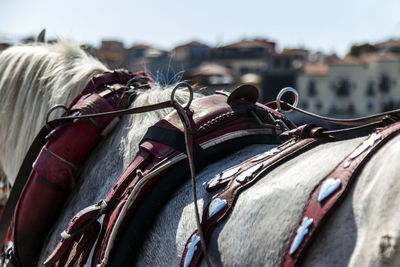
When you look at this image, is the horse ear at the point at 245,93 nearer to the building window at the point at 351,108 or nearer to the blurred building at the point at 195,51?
the building window at the point at 351,108

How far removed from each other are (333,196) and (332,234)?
3.6 inches

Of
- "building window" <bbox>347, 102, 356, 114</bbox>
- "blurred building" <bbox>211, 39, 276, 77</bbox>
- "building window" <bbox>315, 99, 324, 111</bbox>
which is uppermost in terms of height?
"blurred building" <bbox>211, 39, 276, 77</bbox>

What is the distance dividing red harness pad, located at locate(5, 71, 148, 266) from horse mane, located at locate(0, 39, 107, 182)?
0.40 m

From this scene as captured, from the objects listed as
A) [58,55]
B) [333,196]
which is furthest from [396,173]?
[58,55]

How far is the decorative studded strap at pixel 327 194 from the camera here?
1.40 m

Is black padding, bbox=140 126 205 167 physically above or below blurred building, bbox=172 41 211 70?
above

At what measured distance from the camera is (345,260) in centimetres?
134

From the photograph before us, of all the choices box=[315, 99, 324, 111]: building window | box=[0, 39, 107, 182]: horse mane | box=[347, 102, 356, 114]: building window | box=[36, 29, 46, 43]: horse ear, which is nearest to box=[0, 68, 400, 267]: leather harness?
box=[0, 39, 107, 182]: horse mane

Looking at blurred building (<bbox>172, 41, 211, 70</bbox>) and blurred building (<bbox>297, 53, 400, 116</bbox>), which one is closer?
blurred building (<bbox>297, 53, 400, 116</bbox>)

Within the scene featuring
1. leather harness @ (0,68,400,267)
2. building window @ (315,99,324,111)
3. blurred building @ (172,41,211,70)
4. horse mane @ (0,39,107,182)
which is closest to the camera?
leather harness @ (0,68,400,267)

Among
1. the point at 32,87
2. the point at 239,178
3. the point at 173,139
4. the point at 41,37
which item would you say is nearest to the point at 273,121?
the point at 173,139

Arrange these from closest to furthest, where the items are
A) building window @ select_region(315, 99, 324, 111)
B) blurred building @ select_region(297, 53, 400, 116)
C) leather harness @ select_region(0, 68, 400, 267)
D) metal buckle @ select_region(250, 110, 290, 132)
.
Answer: leather harness @ select_region(0, 68, 400, 267), metal buckle @ select_region(250, 110, 290, 132), blurred building @ select_region(297, 53, 400, 116), building window @ select_region(315, 99, 324, 111)

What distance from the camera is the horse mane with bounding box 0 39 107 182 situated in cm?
281

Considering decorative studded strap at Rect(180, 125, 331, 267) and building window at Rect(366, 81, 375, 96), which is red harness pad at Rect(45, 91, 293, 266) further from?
building window at Rect(366, 81, 375, 96)
